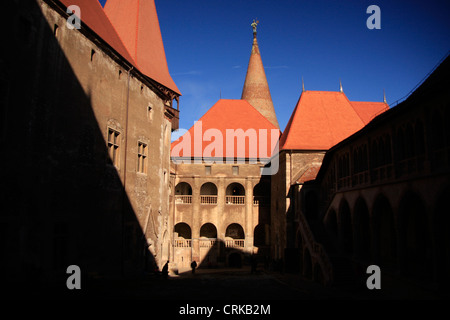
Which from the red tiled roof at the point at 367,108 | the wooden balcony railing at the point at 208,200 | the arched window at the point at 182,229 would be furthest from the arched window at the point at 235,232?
the red tiled roof at the point at 367,108

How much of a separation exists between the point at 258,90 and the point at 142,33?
21374mm

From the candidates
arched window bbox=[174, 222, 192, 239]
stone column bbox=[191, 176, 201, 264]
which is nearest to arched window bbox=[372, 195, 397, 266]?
stone column bbox=[191, 176, 201, 264]

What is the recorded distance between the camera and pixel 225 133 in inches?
1371

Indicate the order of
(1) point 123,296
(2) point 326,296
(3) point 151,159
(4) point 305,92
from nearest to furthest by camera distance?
(1) point 123,296 < (2) point 326,296 < (3) point 151,159 < (4) point 305,92

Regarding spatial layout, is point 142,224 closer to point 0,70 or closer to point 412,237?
point 0,70

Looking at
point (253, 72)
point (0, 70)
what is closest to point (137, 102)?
point (0, 70)

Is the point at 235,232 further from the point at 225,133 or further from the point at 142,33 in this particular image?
the point at 142,33

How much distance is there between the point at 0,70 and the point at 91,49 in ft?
15.7

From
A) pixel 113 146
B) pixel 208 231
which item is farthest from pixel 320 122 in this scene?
pixel 113 146

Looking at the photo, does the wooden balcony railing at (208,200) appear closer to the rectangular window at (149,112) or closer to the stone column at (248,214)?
the stone column at (248,214)

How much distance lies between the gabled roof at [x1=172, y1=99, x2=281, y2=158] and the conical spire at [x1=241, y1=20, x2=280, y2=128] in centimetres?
462

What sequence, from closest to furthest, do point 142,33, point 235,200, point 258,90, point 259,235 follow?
point 142,33
point 235,200
point 259,235
point 258,90

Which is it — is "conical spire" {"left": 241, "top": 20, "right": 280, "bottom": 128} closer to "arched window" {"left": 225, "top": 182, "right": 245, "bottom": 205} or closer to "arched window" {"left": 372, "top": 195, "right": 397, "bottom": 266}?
"arched window" {"left": 225, "top": 182, "right": 245, "bottom": 205}
